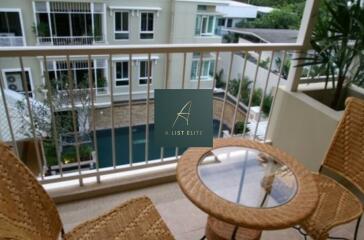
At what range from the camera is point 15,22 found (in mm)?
2135

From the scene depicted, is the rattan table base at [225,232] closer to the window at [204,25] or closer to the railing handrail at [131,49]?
the railing handrail at [131,49]

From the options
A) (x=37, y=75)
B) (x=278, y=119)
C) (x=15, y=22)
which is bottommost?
(x=278, y=119)

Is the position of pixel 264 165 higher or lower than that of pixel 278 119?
higher

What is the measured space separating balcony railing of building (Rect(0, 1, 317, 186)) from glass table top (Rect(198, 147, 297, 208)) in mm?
366

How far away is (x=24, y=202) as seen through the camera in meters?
0.93

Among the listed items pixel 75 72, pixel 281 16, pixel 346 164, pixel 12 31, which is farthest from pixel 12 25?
pixel 346 164

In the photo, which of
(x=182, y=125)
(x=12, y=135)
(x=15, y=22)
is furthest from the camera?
(x=15, y=22)

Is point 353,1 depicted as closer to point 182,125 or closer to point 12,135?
point 182,125

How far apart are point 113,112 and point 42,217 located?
845 millimetres

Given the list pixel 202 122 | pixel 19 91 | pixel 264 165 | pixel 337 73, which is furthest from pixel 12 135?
pixel 337 73

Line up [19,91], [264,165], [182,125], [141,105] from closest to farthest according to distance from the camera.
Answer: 1. [182,125]
2. [264,165]
3. [19,91]
4. [141,105]

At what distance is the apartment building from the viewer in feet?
6.73

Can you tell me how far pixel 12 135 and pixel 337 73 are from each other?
2326mm

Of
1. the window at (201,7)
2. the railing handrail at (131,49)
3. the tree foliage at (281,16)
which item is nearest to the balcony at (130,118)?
the railing handrail at (131,49)
